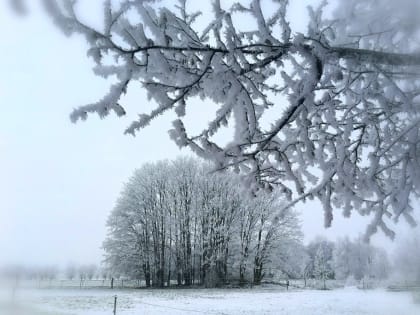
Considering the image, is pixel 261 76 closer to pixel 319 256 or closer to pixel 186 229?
pixel 186 229

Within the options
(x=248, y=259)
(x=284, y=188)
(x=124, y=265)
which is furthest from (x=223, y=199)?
(x=284, y=188)

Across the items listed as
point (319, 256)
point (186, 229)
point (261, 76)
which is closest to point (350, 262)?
point (319, 256)

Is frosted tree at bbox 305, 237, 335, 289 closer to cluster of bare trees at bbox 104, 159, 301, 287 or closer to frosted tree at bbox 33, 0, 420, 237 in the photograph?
cluster of bare trees at bbox 104, 159, 301, 287

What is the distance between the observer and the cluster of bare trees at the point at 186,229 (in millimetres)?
30641

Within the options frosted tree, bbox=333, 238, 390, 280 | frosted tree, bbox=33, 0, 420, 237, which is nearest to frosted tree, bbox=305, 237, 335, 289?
frosted tree, bbox=333, 238, 390, 280

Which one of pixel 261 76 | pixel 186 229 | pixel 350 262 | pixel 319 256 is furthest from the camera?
pixel 350 262

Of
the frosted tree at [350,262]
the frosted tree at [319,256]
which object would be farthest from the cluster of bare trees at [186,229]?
the frosted tree at [319,256]

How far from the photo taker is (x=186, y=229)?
31391 mm

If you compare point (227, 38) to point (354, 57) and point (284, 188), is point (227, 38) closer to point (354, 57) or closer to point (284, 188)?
point (354, 57)

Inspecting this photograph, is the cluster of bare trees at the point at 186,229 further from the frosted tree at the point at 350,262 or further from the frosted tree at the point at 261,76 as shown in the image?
the frosted tree at the point at 261,76

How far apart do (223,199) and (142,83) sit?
29347mm

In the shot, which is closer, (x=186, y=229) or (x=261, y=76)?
(x=261, y=76)

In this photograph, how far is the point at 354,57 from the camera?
2438 millimetres

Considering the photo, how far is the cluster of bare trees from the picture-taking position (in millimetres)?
30641
